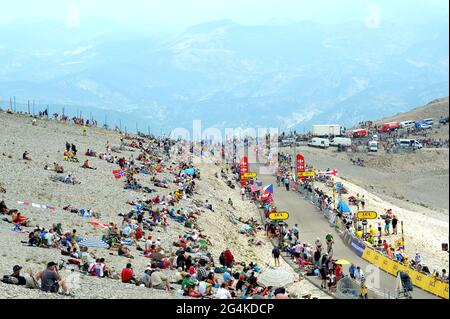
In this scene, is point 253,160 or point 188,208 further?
point 253,160

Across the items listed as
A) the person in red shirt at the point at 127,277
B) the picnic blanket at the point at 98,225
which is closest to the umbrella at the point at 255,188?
the picnic blanket at the point at 98,225

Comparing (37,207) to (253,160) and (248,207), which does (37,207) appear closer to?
(248,207)

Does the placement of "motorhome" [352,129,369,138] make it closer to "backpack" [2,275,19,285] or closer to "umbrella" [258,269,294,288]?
"umbrella" [258,269,294,288]

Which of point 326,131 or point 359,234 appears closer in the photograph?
point 359,234

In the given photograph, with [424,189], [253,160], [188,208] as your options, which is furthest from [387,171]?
[188,208]

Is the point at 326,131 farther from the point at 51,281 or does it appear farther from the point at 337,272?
the point at 51,281

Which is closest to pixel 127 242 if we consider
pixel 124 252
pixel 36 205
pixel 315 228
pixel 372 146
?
pixel 124 252
